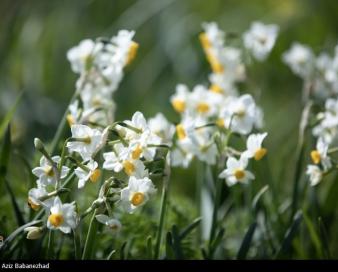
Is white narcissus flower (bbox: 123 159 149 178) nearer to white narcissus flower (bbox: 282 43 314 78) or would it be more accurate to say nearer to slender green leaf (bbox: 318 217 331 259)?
slender green leaf (bbox: 318 217 331 259)

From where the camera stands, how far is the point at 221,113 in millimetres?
1548

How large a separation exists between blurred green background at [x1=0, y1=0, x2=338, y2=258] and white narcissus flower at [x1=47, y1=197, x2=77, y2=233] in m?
1.19

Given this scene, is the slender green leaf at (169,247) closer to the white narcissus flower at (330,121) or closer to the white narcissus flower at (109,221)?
the white narcissus flower at (109,221)

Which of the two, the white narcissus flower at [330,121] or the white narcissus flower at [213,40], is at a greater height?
the white narcissus flower at [213,40]

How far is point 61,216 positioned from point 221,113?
56 centimetres

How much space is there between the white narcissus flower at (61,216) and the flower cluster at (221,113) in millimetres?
367

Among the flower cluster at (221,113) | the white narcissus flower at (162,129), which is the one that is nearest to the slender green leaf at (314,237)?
the flower cluster at (221,113)

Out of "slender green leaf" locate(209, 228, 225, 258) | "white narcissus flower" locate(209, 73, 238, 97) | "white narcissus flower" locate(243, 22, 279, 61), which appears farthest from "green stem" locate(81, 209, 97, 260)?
"white narcissus flower" locate(243, 22, 279, 61)

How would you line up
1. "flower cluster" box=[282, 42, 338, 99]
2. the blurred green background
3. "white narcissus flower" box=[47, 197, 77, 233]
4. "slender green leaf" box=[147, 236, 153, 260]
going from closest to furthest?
"white narcissus flower" box=[47, 197, 77, 233] < "slender green leaf" box=[147, 236, 153, 260] < "flower cluster" box=[282, 42, 338, 99] < the blurred green background

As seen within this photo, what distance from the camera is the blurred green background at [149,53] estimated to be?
2.76m

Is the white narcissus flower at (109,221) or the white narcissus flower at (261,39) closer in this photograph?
the white narcissus flower at (109,221)

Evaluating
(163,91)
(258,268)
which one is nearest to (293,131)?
(163,91)

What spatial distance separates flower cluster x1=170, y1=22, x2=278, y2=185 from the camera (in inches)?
54.1

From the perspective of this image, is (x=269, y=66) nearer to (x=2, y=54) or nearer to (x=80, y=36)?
(x=80, y=36)
